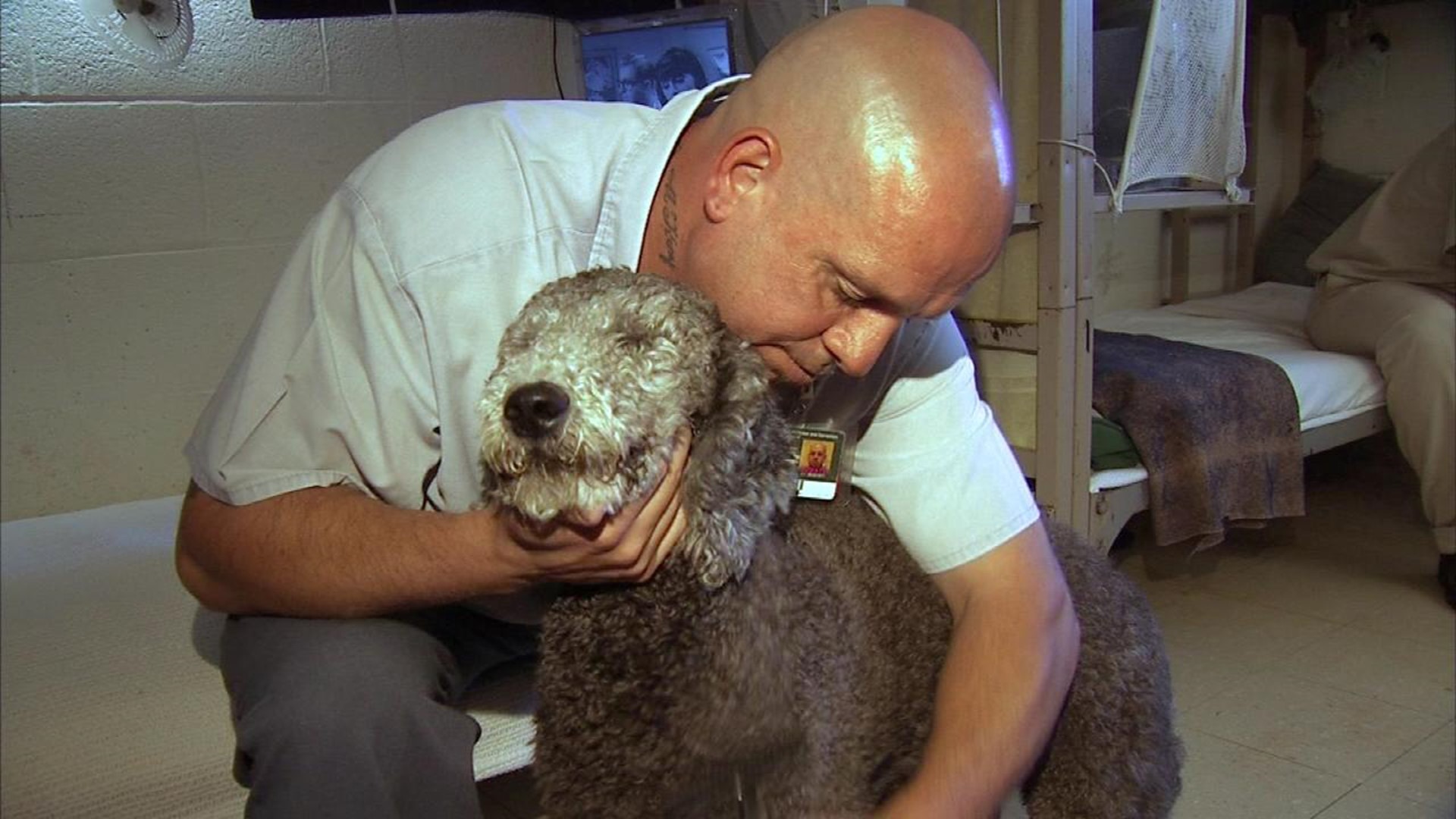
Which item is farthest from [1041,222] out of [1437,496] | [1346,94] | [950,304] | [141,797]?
[141,797]

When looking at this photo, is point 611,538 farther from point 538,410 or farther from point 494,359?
point 494,359

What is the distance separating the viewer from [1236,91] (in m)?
1.74

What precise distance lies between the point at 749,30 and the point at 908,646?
0.77m

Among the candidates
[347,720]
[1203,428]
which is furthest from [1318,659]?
[347,720]

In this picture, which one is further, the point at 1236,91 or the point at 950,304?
the point at 1236,91

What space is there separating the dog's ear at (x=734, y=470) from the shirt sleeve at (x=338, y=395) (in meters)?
0.30

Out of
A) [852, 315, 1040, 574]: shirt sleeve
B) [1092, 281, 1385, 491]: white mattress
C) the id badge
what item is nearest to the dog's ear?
the id badge

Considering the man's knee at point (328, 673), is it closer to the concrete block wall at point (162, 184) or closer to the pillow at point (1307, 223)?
the concrete block wall at point (162, 184)

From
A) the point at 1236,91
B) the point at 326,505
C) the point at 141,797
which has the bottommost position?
the point at 141,797

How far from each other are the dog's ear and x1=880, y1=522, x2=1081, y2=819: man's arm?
1.10ft

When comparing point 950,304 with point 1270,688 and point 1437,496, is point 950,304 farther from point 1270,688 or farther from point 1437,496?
point 1437,496

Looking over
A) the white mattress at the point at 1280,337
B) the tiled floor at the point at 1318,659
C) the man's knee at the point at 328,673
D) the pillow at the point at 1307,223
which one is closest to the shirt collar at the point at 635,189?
the man's knee at the point at 328,673

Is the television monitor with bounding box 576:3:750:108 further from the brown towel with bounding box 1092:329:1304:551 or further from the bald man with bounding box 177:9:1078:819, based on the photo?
the brown towel with bounding box 1092:329:1304:551

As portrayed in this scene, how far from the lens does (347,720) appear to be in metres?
0.94
